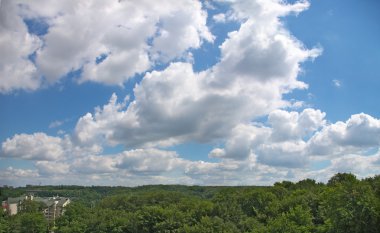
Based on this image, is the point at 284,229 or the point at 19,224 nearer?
the point at 284,229

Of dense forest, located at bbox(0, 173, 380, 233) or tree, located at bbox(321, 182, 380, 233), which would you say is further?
dense forest, located at bbox(0, 173, 380, 233)

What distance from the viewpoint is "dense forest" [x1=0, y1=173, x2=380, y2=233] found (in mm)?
42656

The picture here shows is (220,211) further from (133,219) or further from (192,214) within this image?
(133,219)

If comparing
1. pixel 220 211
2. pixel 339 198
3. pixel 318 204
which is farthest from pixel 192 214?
pixel 339 198

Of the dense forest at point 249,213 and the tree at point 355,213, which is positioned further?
the dense forest at point 249,213

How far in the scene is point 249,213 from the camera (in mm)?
77000

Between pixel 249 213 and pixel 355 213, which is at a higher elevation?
pixel 355 213

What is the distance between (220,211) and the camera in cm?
6850

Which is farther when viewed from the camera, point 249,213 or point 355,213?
point 249,213

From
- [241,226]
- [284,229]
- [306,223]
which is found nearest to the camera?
[284,229]

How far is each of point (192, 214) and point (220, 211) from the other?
17.2 ft

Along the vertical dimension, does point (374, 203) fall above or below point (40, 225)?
above

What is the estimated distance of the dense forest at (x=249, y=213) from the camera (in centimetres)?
4266

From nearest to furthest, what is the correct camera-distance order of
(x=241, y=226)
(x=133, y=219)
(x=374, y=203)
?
(x=374, y=203) < (x=241, y=226) < (x=133, y=219)
